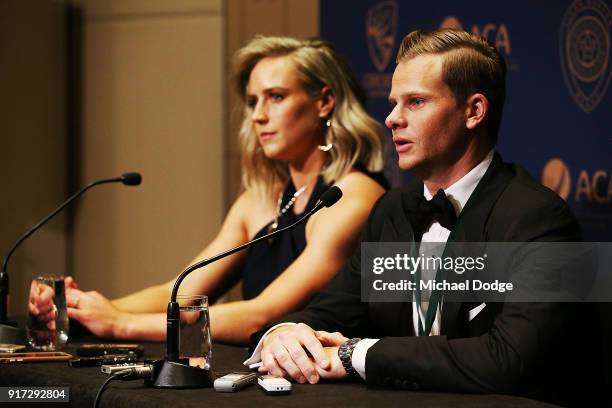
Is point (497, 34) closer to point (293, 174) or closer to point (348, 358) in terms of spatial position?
point (293, 174)

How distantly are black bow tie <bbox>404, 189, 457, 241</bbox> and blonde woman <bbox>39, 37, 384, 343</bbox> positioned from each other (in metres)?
0.64

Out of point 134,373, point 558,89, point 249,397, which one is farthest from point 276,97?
point 249,397

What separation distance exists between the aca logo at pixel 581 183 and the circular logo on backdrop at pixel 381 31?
105 centimetres

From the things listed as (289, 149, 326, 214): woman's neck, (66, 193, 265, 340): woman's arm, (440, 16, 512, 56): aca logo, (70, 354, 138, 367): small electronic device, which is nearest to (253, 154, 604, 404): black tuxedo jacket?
(70, 354, 138, 367): small electronic device

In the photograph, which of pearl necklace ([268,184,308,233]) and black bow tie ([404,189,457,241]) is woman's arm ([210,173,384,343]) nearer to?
pearl necklace ([268,184,308,233])

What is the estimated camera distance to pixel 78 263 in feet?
19.1

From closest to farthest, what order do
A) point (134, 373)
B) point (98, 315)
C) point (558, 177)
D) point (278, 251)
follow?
point (134, 373) → point (98, 315) → point (558, 177) → point (278, 251)

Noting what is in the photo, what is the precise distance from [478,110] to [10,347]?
1437mm

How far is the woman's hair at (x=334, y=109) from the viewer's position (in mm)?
3572

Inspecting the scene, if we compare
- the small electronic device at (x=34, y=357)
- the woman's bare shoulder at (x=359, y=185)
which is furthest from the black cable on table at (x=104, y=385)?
the woman's bare shoulder at (x=359, y=185)

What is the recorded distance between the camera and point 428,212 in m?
2.65

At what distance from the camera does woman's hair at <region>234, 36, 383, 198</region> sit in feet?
11.7

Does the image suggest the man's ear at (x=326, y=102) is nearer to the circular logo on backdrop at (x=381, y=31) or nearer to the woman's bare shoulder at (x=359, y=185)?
the woman's bare shoulder at (x=359, y=185)

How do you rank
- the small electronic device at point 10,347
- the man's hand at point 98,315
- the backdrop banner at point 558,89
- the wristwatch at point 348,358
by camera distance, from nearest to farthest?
the wristwatch at point 348,358 < the small electronic device at point 10,347 < the man's hand at point 98,315 < the backdrop banner at point 558,89
